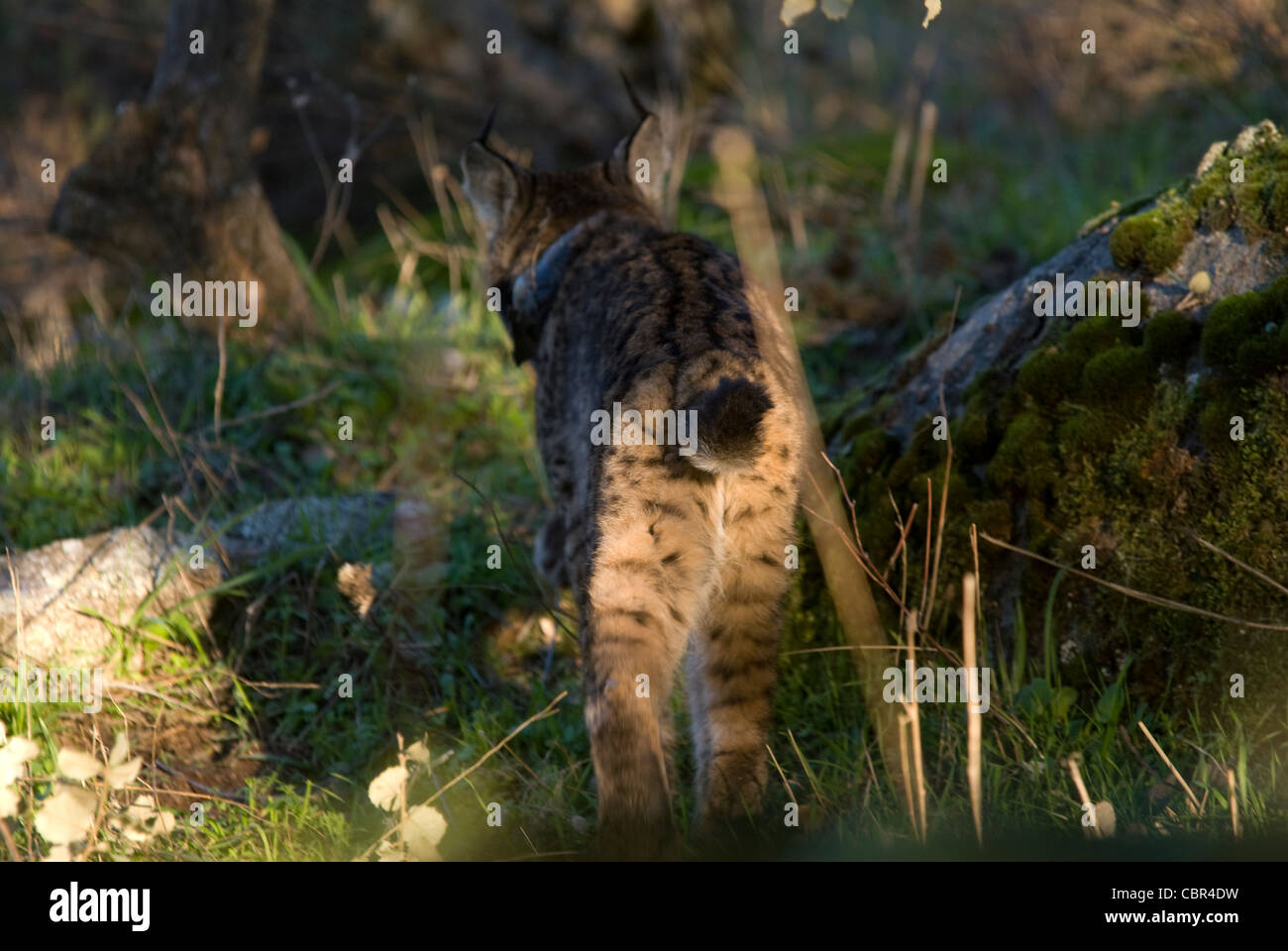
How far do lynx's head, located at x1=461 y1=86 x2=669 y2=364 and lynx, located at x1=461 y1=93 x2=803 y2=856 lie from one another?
1.15m

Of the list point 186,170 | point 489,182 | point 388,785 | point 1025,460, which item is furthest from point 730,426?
point 186,170

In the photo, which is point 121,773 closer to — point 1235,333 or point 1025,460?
point 1025,460

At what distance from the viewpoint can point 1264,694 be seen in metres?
3.04

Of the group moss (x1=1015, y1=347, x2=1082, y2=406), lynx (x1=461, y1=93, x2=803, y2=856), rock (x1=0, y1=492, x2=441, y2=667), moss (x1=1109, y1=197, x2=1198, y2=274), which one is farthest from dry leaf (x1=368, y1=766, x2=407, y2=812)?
moss (x1=1109, y1=197, x2=1198, y2=274)

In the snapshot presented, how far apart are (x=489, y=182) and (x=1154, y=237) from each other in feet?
8.27

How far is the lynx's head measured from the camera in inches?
187

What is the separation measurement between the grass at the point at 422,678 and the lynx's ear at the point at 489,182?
1.03 metres

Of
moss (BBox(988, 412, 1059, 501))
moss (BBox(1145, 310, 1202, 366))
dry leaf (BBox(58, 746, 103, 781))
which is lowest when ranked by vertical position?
dry leaf (BBox(58, 746, 103, 781))

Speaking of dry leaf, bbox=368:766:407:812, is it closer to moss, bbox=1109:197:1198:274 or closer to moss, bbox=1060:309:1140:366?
moss, bbox=1060:309:1140:366

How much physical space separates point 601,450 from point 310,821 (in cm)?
134

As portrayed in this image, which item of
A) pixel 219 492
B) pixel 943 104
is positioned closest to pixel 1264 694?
pixel 219 492

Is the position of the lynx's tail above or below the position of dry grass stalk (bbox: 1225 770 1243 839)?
above

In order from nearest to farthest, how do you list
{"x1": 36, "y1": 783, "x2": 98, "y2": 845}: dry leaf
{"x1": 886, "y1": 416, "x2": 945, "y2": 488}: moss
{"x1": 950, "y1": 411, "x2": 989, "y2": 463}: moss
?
1. {"x1": 36, "y1": 783, "x2": 98, "y2": 845}: dry leaf
2. {"x1": 950, "y1": 411, "x2": 989, "y2": 463}: moss
3. {"x1": 886, "y1": 416, "x2": 945, "y2": 488}: moss

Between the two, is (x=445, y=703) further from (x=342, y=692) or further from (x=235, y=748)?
(x=235, y=748)
